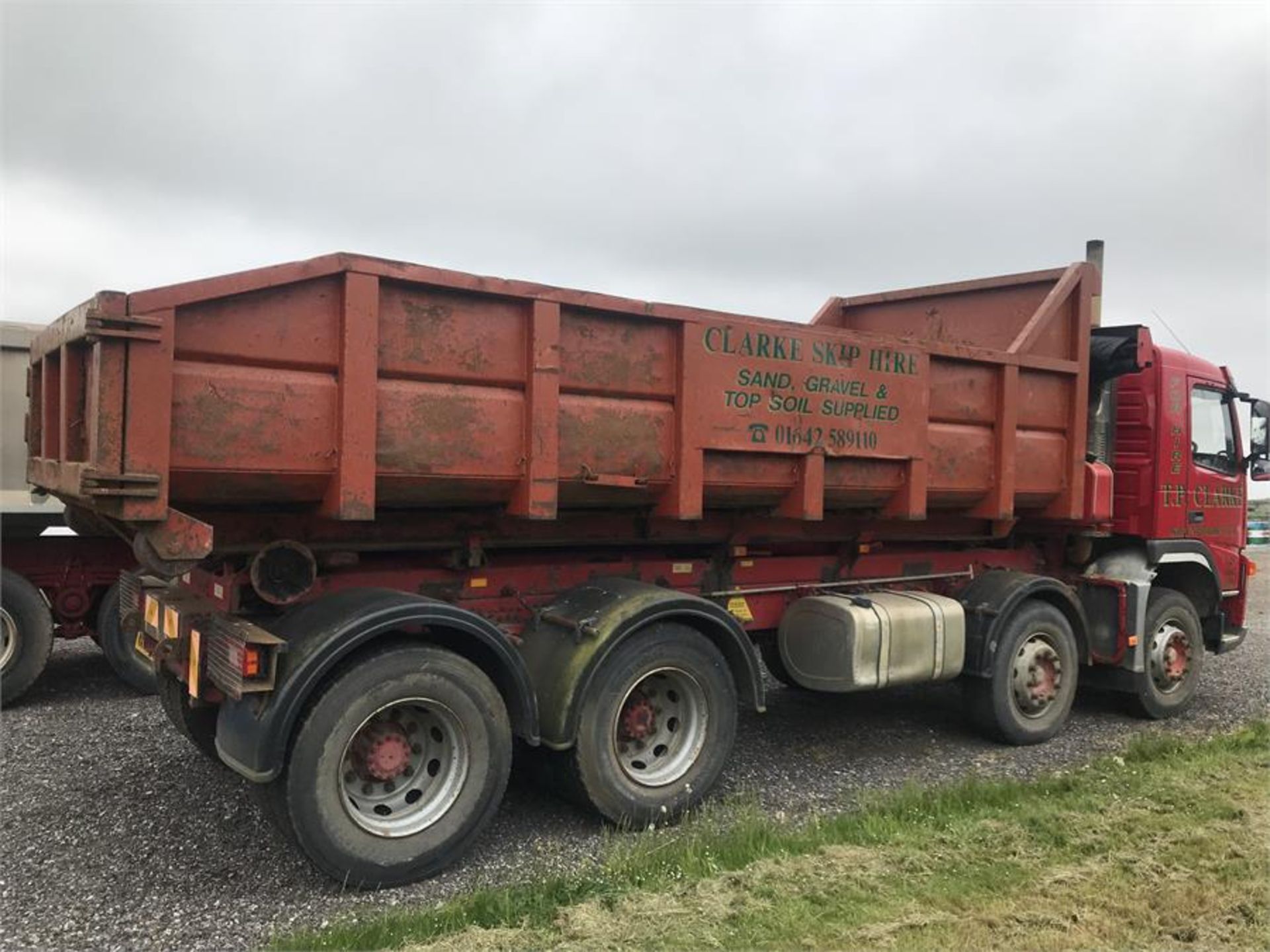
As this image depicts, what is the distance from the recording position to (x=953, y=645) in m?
6.19

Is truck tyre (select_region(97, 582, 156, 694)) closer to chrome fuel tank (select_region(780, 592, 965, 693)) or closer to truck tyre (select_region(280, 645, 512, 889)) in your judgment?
truck tyre (select_region(280, 645, 512, 889))

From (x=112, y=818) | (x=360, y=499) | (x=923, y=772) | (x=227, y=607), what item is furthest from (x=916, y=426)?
(x=112, y=818)

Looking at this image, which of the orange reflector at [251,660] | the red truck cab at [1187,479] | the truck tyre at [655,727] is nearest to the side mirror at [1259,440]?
the red truck cab at [1187,479]

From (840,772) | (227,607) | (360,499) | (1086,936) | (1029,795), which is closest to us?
(1086,936)

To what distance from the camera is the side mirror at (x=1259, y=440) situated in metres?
7.80

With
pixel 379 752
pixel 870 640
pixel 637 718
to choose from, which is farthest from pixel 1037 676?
pixel 379 752

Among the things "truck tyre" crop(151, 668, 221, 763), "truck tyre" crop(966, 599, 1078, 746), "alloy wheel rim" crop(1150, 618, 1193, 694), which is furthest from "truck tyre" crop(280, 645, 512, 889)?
"alloy wheel rim" crop(1150, 618, 1193, 694)

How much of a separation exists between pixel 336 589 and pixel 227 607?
47 cm

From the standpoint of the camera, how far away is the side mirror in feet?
25.6

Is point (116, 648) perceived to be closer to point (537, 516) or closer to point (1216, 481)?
point (537, 516)

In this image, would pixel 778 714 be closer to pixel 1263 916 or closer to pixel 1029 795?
pixel 1029 795

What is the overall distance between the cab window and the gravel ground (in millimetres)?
1987

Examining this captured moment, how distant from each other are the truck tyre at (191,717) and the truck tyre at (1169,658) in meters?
6.34

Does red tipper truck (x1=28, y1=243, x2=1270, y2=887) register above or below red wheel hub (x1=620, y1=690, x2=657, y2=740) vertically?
above
